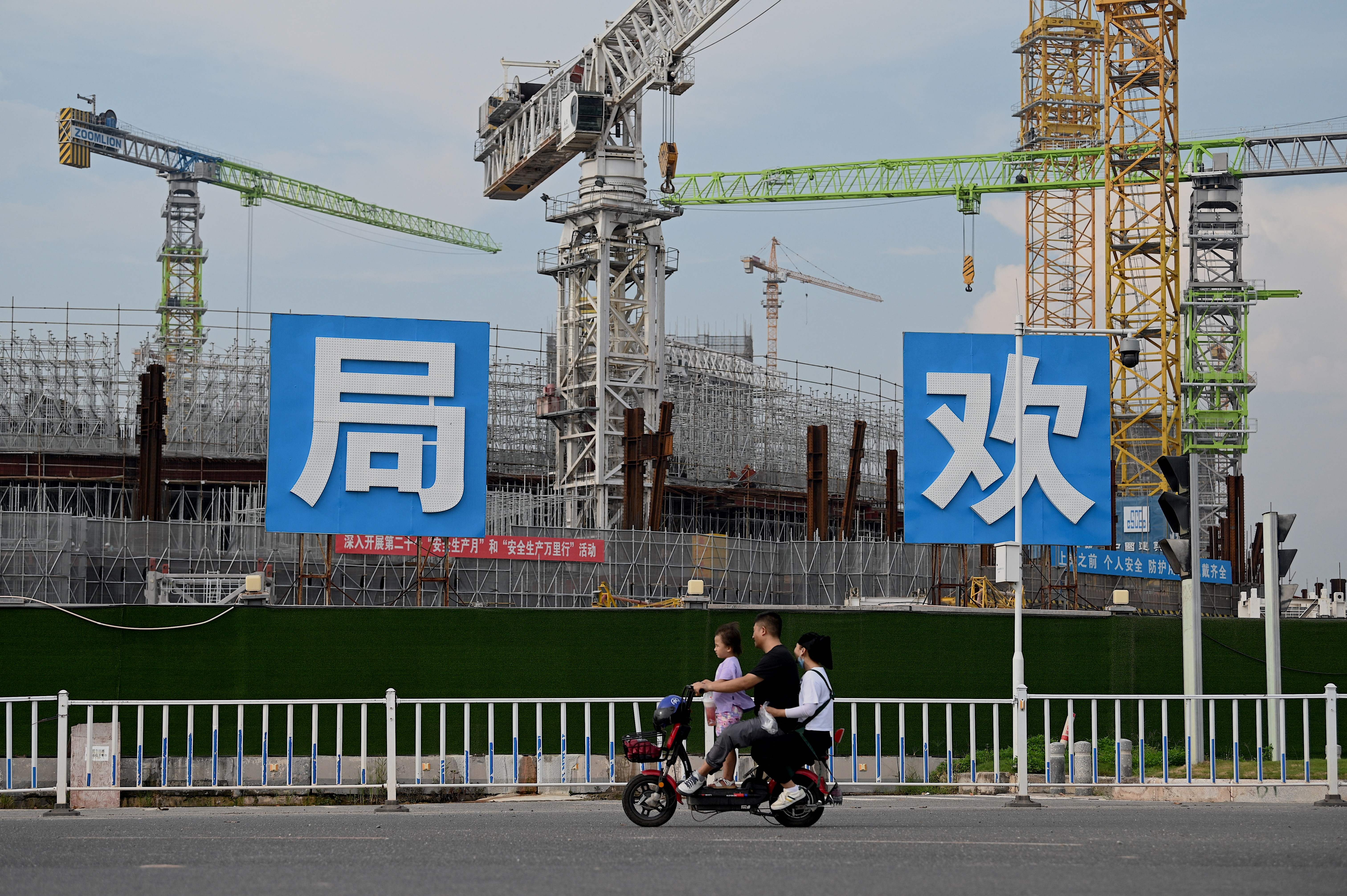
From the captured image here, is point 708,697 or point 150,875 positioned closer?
point 150,875

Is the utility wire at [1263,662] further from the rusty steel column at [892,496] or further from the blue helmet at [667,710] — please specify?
the rusty steel column at [892,496]

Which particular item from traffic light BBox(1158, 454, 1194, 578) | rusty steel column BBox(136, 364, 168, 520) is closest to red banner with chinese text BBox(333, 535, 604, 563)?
rusty steel column BBox(136, 364, 168, 520)

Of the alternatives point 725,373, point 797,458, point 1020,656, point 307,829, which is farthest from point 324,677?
point 725,373

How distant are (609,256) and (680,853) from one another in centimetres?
4199

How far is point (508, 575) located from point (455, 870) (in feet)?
101

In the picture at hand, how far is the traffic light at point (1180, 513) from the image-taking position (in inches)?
631

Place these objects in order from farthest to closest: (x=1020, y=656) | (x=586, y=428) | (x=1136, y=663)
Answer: (x=586, y=428)
(x=1136, y=663)
(x=1020, y=656)

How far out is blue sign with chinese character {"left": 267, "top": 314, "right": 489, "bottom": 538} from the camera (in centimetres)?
1886

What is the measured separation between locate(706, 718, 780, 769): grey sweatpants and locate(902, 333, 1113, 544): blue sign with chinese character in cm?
816

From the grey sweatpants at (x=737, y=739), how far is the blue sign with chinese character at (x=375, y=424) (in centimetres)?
883

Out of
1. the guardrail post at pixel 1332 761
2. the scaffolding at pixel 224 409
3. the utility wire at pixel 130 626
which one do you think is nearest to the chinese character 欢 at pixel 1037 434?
the guardrail post at pixel 1332 761

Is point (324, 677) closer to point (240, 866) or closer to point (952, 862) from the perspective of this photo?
point (240, 866)

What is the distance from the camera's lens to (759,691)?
11.2 meters

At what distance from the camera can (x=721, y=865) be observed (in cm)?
855
